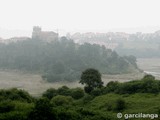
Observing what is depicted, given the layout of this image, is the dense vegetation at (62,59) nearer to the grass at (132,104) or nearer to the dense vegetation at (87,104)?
the dense vegetation at (87,104)

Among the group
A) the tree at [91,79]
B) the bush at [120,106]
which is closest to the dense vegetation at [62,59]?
the tree at [91,79]

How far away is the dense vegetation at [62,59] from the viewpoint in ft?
357

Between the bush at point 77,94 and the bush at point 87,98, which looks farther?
the bush at point 77,94

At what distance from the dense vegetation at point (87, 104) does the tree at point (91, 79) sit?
1.67 m

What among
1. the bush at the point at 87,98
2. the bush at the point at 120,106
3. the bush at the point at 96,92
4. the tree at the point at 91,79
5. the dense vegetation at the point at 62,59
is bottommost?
the bush at the point at 120,106

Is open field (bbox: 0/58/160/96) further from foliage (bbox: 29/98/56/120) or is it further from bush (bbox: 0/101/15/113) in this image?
foliage (bbox: 29/98/56/120)

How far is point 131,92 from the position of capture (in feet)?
151

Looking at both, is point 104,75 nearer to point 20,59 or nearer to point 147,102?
point 20,59

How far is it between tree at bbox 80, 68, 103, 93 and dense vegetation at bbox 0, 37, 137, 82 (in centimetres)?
4616

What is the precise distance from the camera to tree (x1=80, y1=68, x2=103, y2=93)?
168 ft

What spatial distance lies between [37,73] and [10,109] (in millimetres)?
Answer: 75828

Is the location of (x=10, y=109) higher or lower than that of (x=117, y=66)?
lower

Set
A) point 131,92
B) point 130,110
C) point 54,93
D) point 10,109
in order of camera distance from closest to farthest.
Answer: point 10,109
point 130,110
point 131,92
point 54,93

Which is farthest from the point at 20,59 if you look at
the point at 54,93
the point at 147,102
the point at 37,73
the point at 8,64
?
the point at 147,102
